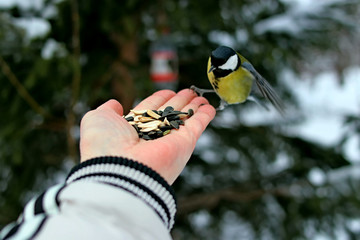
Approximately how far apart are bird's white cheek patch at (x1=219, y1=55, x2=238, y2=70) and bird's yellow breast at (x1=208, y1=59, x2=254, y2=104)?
0.03m

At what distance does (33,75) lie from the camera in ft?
5.69

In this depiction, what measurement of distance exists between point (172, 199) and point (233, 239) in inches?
89.8

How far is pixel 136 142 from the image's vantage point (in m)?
0.93

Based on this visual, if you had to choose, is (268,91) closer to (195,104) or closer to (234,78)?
(234,78)

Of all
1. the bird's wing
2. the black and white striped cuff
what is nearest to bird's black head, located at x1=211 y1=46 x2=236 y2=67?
the bird's wing

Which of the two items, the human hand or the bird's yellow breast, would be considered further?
the bird's yellow breast

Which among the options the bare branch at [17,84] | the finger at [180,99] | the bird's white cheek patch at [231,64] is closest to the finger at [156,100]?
the finger at [180,99]

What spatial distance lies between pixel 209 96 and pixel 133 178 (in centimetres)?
94

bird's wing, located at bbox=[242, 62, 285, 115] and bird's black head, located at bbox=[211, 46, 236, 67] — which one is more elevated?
bird's black head, located at bbox=[211, 46, 236, 67]

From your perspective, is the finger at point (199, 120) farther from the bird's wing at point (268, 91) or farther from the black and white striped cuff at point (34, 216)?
the black and white striped cuff at point (34, 216)

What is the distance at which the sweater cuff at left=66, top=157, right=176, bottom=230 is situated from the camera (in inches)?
25.5

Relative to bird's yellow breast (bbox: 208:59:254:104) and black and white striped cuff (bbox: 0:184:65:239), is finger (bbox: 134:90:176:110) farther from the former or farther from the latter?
black and white striped cuff (bbox: 0:184:65:239)

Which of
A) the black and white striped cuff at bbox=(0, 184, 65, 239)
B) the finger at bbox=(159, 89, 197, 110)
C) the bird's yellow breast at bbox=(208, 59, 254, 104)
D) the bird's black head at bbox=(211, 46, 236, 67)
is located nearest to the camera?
the black and white striped cuff at bbox=(0, 184, 65, 239)

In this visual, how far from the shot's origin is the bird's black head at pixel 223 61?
962 millimetres
